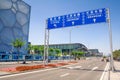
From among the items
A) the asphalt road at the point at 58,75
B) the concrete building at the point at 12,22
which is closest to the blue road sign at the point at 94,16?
the asphalt road at the point at 58,75

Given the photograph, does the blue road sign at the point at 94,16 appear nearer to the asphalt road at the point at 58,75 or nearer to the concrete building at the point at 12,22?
the asphalt road at the point at 58,75

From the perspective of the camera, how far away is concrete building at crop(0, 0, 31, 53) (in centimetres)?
7062

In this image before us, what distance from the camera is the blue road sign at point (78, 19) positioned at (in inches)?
993

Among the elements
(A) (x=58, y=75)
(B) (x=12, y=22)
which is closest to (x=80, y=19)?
(A) (x=58, y=75)

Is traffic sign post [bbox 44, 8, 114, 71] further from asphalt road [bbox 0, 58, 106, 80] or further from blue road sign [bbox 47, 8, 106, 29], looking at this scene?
asphalt road [bbox 0, 58, 106, 80]

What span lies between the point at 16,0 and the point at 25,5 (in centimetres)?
654

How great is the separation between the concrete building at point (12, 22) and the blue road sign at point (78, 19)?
149ft

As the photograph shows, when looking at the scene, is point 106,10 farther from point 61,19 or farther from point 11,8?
point 11,8

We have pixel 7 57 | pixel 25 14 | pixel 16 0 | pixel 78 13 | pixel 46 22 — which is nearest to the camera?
pixel 78 13

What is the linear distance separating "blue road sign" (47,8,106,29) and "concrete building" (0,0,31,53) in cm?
Result: 4537

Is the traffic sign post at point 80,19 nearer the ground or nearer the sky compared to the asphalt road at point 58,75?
nearer the sky

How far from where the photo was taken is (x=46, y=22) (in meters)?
31.2

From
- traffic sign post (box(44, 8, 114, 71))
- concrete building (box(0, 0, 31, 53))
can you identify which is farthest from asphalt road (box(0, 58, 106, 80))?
concrete building (box(0, 0, 31, 53))

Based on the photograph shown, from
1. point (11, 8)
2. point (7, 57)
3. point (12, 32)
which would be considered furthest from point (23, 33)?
point (7, 57)
